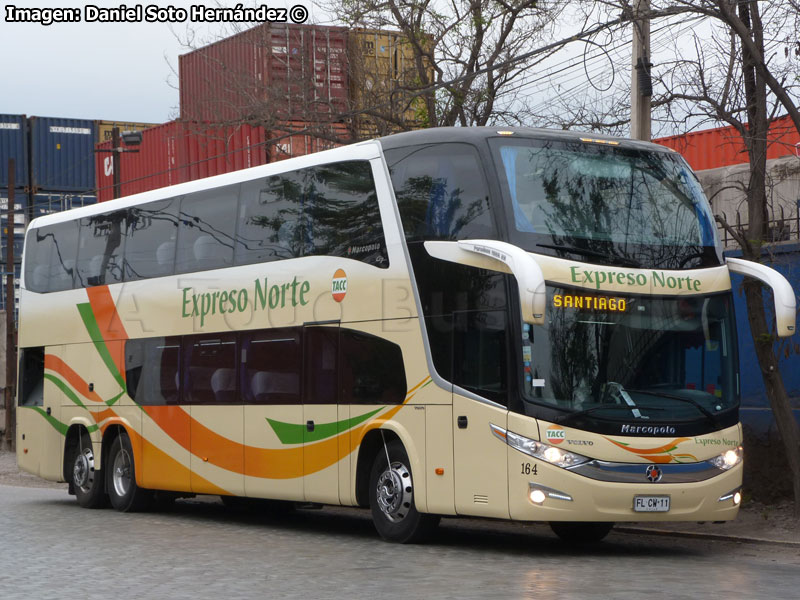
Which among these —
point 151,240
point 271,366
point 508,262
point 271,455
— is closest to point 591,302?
point 508,262

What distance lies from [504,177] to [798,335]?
236 inches

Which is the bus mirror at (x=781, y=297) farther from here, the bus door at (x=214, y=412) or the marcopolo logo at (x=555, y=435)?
the bus door at (x=214, y=412)

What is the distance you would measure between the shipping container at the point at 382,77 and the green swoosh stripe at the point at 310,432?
31.1ft

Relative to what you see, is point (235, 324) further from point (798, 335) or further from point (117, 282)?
point (798, 335)

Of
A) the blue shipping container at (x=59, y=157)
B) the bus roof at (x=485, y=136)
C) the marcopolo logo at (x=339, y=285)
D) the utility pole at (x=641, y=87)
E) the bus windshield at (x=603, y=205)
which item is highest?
the blue shipping container at (x=59, y=157)

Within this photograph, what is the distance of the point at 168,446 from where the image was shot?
61.5 ft

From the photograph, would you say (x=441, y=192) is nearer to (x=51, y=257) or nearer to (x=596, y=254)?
(x=596, y=254)

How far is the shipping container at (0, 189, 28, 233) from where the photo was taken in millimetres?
44375

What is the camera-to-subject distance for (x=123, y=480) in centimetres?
2002

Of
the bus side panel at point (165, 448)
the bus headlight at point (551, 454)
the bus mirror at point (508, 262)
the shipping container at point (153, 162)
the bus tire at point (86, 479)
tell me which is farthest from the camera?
the shipping container at point (153, 162)

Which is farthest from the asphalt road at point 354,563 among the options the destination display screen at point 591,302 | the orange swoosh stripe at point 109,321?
the orange swoosh stripe at point 109,321

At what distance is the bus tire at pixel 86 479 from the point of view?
20.5 m

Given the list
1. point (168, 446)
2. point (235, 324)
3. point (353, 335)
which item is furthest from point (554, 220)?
point (168, 446)

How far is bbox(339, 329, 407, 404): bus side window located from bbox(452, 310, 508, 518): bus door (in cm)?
96
